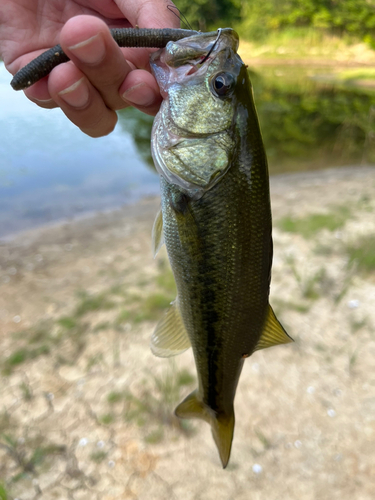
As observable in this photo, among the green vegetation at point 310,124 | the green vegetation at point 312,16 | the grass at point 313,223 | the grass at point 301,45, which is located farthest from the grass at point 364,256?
the green vegetation at point 312,16

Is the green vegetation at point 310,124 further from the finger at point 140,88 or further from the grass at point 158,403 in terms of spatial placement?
the finger at point 140,88

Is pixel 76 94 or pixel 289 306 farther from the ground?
pixel 76 94

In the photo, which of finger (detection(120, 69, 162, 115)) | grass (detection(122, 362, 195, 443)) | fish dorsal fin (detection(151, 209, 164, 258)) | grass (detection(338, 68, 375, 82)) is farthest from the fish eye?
grass (detection(338, 68, 375, 82))

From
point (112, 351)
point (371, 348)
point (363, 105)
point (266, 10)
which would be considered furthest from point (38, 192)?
point (266, 10)

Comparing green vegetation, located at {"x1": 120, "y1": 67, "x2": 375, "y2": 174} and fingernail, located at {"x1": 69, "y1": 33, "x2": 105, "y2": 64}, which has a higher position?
fingernail, located at {"x1": 69, "y1": 33, "x2": 105, "y2": 64}

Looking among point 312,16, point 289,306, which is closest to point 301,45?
point 312,16

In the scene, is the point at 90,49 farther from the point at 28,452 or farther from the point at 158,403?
the point at 28,452

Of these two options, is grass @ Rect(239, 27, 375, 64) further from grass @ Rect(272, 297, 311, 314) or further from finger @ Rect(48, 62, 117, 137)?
finger @ Rect(48, 62, 117, 137)
